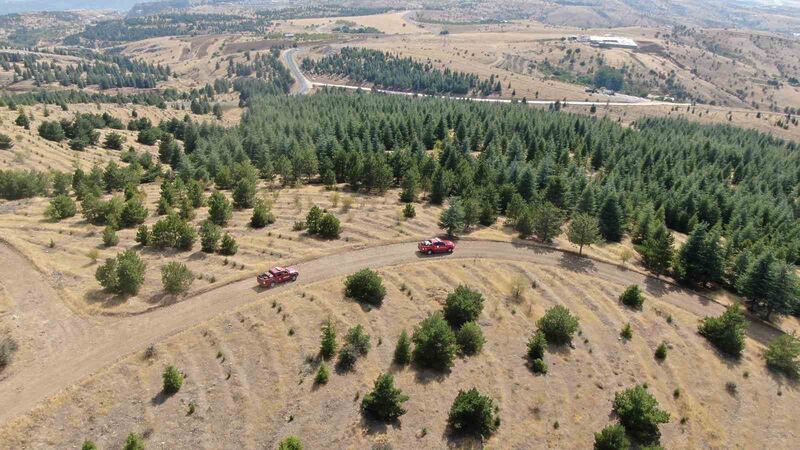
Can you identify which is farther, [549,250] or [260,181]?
[260,181]

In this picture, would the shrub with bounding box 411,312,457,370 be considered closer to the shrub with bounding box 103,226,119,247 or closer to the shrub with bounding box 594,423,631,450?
the shrub with bounding box 594,423,631,450

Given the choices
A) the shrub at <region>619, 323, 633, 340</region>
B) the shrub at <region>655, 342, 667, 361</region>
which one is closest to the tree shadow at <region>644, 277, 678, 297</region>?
the shrub at <region>619, 323, 633, 340</region>

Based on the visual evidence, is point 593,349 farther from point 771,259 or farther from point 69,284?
point 69,284

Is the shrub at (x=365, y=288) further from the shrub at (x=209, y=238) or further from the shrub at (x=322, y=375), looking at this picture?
the shrub at (x=209, y=238)

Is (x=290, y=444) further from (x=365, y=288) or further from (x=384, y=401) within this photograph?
(x=365, y=288)

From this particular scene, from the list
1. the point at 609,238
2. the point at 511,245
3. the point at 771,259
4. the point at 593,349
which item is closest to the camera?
the point at 593,349

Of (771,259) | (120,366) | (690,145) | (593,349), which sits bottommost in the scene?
(690,145)

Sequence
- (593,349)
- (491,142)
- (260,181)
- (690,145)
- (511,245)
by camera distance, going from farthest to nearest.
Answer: (690,145), (491,142), (260,181), (511,245), (593,349)

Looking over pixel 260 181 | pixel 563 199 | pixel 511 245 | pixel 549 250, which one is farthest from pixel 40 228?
pixel 563 199
